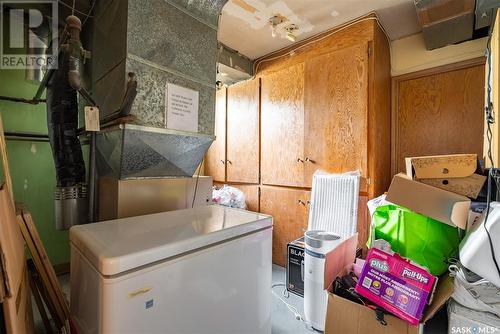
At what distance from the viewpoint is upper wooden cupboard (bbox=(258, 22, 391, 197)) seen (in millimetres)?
1966

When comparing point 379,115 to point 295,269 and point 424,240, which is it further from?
point 295,269

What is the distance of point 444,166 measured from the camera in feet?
4.73

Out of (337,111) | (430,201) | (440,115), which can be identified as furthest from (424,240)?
(440,115)

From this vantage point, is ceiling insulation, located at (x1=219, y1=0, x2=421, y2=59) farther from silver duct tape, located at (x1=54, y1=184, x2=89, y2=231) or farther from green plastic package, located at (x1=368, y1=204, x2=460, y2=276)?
silver duct tape, located at (x1=54, y1=184, x2=89, y2=231)

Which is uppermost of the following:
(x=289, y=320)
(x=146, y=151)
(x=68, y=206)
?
(x=146, y=151)

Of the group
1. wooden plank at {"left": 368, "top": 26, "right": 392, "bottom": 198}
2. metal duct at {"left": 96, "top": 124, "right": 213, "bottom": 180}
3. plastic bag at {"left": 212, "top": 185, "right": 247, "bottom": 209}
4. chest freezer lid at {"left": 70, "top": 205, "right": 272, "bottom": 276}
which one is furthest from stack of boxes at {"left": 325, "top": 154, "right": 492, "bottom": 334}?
plastic bag at {"left": 212, "top": 185, "right": 247, "bottom": 209}

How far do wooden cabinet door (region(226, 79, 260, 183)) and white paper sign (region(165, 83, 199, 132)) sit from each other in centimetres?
129

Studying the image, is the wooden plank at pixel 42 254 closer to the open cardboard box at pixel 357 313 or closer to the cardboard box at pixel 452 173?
the open cardboard box at pixel 357 313

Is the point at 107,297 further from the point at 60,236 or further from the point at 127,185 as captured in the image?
the point at 60,236

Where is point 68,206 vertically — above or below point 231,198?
above

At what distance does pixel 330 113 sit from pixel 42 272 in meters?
2.25

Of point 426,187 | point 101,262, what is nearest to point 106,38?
point 101,262

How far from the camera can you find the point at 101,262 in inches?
30.6

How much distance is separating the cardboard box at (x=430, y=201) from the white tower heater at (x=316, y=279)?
52cm
